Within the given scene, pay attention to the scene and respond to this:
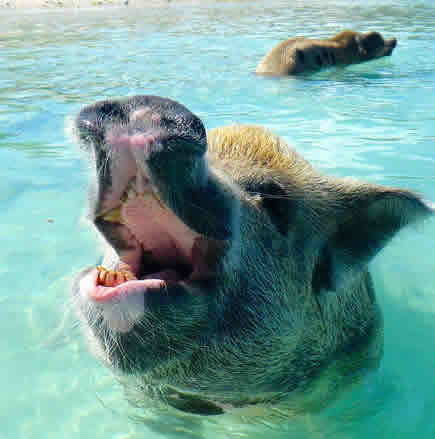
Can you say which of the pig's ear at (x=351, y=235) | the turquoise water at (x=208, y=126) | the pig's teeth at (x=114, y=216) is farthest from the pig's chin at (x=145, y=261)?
the pig's ear at (x=351, y=235)

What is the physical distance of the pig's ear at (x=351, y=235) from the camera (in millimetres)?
3279

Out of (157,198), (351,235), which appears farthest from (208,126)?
(157,198)

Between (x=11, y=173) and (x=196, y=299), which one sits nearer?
(x=196, y=299)

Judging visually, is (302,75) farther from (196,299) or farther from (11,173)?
(196,299)

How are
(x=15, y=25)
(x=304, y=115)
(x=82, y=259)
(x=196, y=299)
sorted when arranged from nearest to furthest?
(x=196, y=299) < (x=82, y=259) < (x=304, y=115) < (x=15, y=25)

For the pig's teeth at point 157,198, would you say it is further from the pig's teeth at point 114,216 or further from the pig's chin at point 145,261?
the pig's teeth at point 114,216

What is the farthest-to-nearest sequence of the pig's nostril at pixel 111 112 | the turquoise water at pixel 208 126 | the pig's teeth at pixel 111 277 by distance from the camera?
the turquoise water at pixel 208 126 < the pig's teeth at pixel 111 277 < the pig's nostril at pixel 111 112

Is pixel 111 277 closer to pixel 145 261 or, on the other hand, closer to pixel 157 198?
pixel 145 261

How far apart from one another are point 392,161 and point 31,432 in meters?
5.67

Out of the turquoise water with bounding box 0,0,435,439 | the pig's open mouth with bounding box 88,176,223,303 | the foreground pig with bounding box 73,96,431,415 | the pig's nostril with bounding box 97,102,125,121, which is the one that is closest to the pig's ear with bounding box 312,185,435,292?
the foreground pig with bounding box 73,96,431,415

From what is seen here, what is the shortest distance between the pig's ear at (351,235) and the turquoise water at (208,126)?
18cm

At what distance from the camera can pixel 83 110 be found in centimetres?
217

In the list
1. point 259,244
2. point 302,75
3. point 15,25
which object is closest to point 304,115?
point 302,75

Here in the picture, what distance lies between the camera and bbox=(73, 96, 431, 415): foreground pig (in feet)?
7.07
